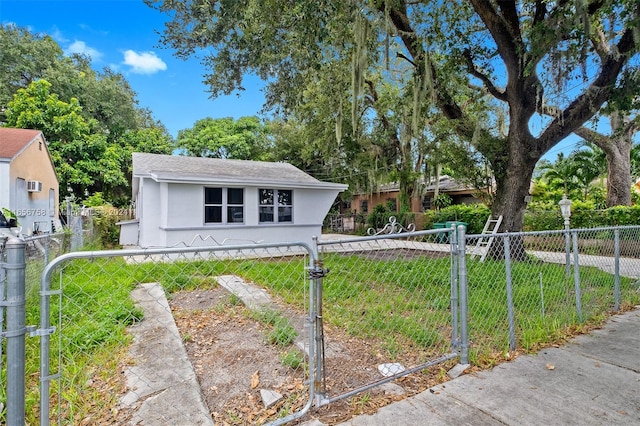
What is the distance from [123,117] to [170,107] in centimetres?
456

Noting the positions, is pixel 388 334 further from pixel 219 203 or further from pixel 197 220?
pixel 219 203

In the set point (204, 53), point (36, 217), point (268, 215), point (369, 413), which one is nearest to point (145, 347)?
point (369, 413)

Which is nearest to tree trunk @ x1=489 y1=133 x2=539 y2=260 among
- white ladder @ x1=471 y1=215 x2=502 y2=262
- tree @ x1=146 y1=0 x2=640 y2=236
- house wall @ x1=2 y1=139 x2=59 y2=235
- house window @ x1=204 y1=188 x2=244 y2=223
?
tree @ x1=146 y1=0 x2=640 y2=236

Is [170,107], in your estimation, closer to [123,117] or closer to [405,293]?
[123,117]

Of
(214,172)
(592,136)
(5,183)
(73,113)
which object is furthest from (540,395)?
(73,113)

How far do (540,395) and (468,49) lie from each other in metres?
7.59

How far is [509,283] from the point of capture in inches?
127

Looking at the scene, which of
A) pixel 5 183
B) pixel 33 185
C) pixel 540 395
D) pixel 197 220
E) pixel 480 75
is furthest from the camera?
pixel 33 185

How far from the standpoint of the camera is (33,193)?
1185 centimetres

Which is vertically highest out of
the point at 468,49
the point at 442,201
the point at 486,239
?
the point at 468,49

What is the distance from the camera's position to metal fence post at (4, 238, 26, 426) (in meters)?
1.48

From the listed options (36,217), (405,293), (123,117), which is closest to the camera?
(405,293)

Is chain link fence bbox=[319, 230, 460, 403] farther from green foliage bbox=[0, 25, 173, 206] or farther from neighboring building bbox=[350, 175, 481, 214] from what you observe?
green foliage bbox=[0, 25, 173, 206]

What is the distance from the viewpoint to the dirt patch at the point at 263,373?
7.70 ft
